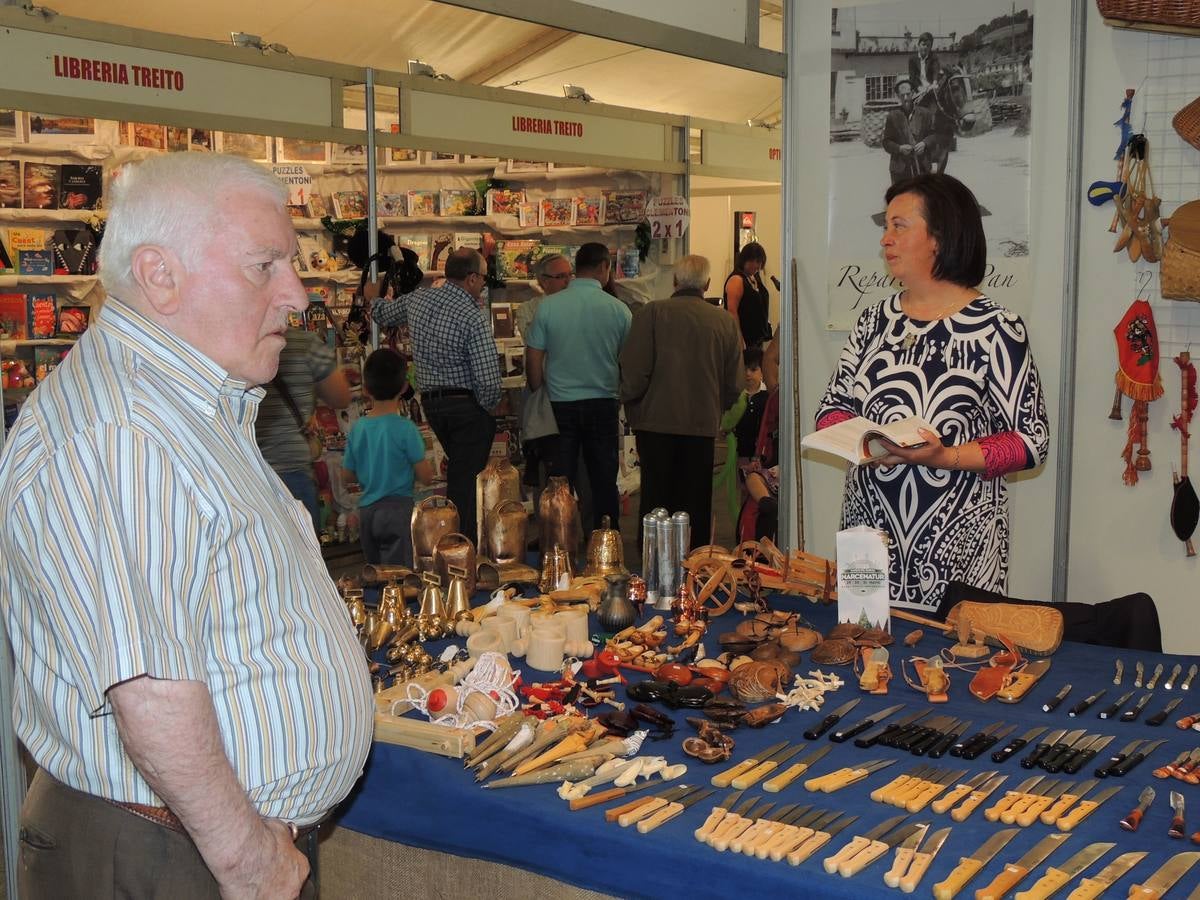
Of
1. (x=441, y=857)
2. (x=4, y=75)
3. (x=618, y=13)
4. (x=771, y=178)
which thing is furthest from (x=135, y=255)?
(x=771, y=178)

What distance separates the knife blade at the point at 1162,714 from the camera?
86.3 inches

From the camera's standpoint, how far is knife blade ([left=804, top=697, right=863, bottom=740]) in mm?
2154

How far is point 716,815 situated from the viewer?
1816 millimetres

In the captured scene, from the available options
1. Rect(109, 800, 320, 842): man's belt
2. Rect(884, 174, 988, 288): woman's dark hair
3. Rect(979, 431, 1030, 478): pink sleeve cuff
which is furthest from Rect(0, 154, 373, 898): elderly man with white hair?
Rect(884, 174, 988, 288): woman's dark hair

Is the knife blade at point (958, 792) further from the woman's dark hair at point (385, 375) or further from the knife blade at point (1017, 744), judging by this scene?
the woman's dark hair at point (385, 375)

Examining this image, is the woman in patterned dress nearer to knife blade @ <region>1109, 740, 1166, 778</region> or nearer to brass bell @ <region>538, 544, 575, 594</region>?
brass bell @ <region>538, 544, 575, 594</region>

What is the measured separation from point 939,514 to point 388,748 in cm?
167

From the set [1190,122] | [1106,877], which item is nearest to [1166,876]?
[1106,877]

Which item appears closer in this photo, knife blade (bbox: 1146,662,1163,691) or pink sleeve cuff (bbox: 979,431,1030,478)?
knife blade (bbox: 1146,662,1163,691)

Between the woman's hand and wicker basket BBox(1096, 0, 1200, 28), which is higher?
wicker basket BBox(1096, 0, 1200, 28)

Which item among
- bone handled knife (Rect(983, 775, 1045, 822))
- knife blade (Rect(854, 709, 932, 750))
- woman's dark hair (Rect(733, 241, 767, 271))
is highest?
woman's dark hair (Rect(733, 241, 767, 271))

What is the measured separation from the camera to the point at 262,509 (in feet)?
5.26

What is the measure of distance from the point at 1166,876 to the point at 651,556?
163 cm

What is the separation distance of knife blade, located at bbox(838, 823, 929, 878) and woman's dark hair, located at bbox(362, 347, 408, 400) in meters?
3.40
